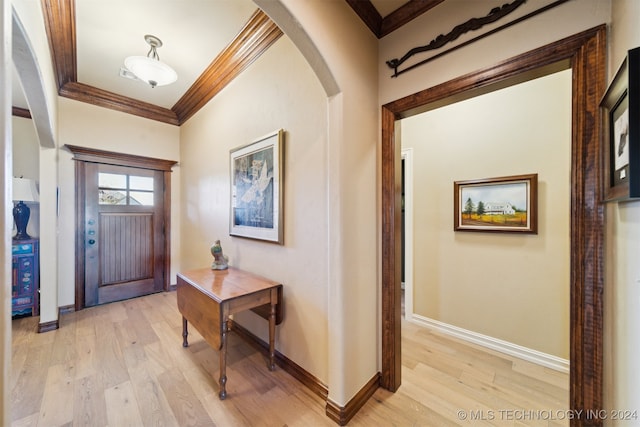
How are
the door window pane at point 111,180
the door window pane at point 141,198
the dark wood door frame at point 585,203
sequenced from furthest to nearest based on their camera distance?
the door window pane at point 141,198 < the door window pane at point 111,180 < the dark wood door frame at point 585,203

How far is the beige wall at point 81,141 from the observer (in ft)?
10.00

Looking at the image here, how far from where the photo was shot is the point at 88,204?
3203 millimetres

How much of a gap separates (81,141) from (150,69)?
6.32 ft

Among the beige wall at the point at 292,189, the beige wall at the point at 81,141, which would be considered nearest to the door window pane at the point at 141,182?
the beige wall at the point at 81,141

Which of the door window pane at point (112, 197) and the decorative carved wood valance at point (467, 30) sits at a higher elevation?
the decorative carved wood valance at point (467, 30)

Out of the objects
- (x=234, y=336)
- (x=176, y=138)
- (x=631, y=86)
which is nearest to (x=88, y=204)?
(x=176, y=138)

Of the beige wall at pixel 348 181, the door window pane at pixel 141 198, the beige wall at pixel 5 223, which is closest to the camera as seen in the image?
the beige wall at pixel 5 223

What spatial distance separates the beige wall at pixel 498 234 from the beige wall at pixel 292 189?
4.88ft

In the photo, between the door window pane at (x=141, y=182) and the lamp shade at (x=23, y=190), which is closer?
the lamp shade at (x=23, y=190)

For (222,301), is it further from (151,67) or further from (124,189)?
(124,189)

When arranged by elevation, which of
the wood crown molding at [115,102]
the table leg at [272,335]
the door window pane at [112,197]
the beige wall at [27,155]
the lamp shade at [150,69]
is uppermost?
the wood crown molding at [115,102]

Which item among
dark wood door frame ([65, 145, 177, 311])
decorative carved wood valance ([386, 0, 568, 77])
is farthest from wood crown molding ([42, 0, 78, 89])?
decorative carved wood valance ([386, 0, 568, 77])

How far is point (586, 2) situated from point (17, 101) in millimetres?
5477

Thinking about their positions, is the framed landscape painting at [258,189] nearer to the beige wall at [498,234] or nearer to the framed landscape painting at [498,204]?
the beige wall at [498,234]
